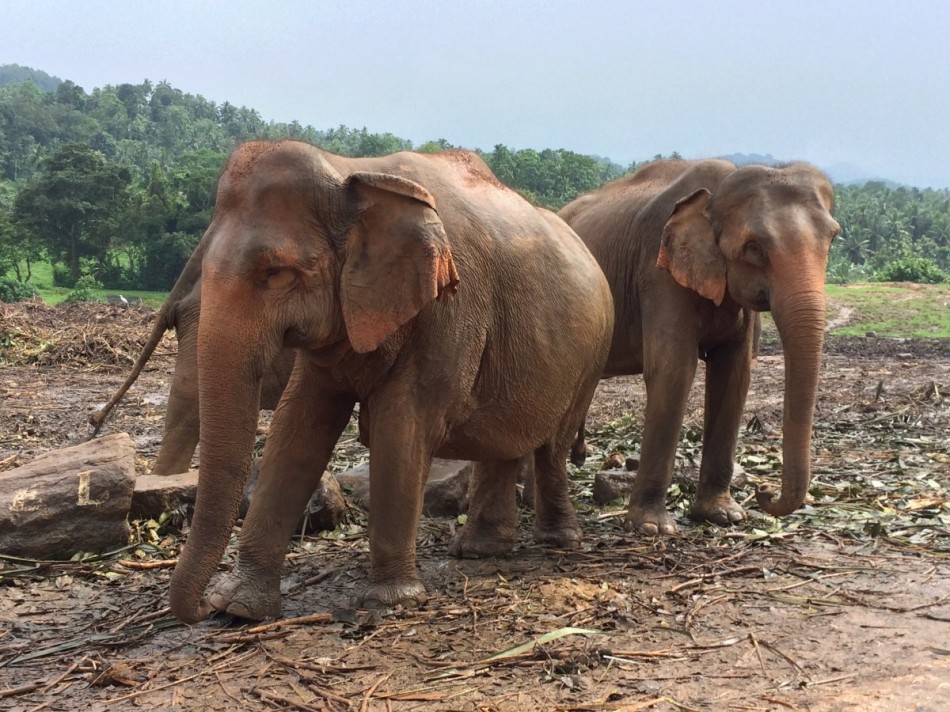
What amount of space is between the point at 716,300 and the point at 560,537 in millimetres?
1725

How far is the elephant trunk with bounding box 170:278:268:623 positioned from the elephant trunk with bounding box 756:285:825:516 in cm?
296

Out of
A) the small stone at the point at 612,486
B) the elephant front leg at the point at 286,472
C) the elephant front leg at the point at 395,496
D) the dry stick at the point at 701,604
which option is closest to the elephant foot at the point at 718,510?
the small stone at the point at 612,486

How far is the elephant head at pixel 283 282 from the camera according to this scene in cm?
400

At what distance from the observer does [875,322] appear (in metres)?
22.1

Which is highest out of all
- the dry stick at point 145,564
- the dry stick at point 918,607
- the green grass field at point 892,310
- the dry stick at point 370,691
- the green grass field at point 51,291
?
the green grass field at point 892,310

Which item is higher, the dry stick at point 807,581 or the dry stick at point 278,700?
the dry stick at point 807,581

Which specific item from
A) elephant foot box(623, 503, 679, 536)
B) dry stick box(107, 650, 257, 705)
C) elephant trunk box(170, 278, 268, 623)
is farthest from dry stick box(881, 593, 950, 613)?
elephant trunk box(170, 278, 268, 623)

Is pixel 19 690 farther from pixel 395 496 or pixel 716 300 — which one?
pixel 716 300

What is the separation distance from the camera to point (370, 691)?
3830 millimetres

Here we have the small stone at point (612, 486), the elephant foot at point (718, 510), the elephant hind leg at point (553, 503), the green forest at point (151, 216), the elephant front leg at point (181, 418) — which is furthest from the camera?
the green forest at point (151, 216)

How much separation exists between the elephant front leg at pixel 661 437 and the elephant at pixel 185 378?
235 cm

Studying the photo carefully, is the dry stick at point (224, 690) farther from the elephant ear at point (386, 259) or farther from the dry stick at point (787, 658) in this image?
the dry stick at point (787, 658)

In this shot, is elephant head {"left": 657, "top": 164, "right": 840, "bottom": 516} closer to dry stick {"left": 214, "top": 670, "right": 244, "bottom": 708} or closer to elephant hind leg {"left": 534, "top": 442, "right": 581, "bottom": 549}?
elephant hind leg {"left": 534, "top": 442, "right": 581, "bottom": 549}

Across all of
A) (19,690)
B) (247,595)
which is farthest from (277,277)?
(19,690)
